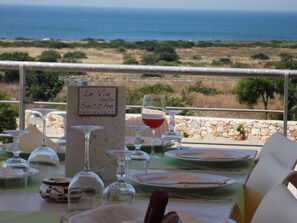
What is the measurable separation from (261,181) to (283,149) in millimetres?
314

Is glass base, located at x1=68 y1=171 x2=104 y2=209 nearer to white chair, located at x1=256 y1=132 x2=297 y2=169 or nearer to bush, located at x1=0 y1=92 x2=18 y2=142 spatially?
white chair, located at x1=256 y1=132 x2=297 y2=169

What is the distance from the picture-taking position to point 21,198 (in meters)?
1.83

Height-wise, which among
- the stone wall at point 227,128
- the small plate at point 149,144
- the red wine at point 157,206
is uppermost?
the red wine at point 157,206

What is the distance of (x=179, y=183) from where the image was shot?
198cm

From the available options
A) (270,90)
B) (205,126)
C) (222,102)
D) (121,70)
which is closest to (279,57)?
(222,102)

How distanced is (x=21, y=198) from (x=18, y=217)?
0.20m

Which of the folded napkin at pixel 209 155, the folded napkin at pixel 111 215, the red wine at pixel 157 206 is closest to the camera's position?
the red wine at pixel 157 206

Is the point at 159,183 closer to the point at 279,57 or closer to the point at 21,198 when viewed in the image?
the point at 21,198

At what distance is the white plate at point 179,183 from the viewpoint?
6.37ft

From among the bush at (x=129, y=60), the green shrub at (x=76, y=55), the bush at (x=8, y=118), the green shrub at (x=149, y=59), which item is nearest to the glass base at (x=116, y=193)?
the bush at (x=8, y=118)

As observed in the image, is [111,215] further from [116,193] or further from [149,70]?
[149,70]

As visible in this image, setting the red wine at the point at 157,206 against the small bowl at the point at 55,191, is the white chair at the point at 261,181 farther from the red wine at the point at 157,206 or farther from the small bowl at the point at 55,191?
the red wine at the point at 157,206

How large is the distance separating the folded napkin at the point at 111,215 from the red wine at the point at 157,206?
0.91ft

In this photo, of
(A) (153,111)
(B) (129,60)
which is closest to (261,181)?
(A) (153,111)
